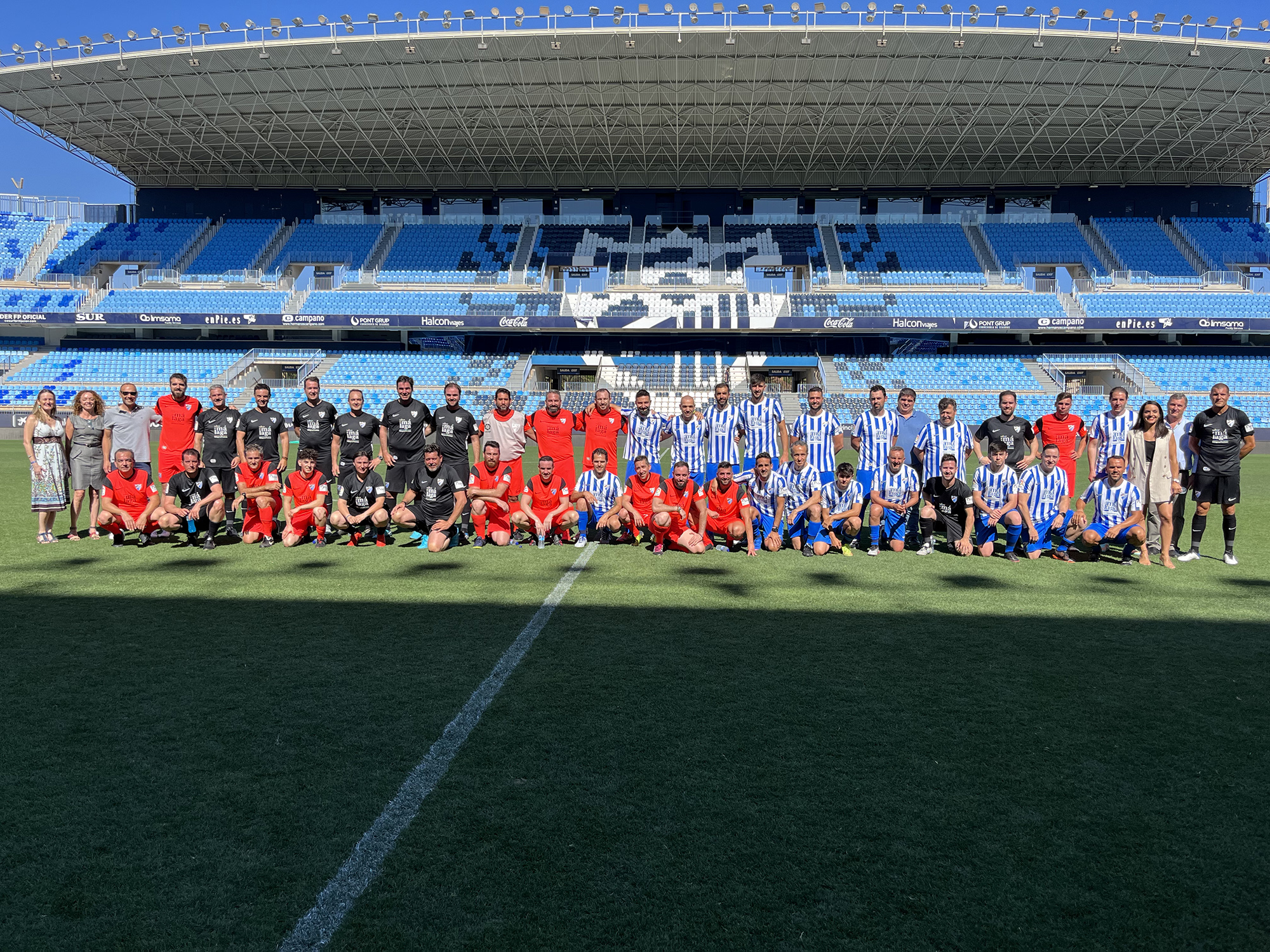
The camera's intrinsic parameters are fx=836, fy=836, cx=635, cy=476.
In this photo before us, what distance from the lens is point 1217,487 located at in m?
8.26

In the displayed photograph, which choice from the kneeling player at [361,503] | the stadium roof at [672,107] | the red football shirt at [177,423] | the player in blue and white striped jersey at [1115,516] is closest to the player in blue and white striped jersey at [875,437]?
the player in blue and white striped jersey at [1115,516]

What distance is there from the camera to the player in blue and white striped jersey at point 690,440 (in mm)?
9430

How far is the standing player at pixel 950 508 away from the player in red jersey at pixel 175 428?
8051 mm

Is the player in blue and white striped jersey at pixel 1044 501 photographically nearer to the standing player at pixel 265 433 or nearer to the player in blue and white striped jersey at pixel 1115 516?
the player in blue and white striped jersey at pixel 1115 516

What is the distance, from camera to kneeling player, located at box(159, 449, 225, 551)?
8789 mm

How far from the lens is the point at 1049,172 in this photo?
36.3 m

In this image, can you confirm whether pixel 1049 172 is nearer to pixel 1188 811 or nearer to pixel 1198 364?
pixel 1198 364

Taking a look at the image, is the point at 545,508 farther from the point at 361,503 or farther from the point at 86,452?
the point at 86,452

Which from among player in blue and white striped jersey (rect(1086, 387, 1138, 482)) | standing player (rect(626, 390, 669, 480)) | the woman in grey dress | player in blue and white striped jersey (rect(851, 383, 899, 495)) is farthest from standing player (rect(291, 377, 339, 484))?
player in blue and white striped jersey (rect(1086, 387, 1138, 482))

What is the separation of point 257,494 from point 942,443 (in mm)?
7373

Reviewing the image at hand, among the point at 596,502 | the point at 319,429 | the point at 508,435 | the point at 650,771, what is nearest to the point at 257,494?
the point at 319,429

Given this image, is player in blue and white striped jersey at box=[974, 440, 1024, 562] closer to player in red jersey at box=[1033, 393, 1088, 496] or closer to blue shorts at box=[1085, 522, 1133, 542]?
blue shorts at box=[1085, 522, 1133, 542]

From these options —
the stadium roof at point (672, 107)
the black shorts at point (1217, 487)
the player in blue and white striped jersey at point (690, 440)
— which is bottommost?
the black shorts at point (1217, 487)

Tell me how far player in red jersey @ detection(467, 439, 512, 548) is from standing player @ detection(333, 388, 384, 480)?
1.18m
